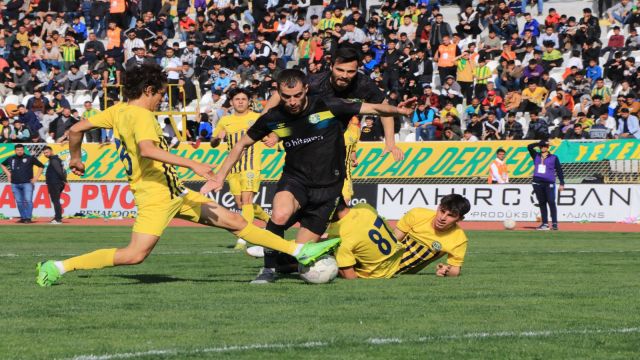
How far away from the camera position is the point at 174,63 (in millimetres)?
37188

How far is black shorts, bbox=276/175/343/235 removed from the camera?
1152cm

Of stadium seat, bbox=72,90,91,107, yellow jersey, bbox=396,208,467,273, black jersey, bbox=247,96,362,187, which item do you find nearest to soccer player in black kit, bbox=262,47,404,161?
black jersey, bbox=247,96,362,187

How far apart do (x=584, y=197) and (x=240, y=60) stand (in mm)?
13382

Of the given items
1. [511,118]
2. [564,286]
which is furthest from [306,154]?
[511,118]

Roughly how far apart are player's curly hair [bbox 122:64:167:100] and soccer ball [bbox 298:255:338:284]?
7.51 feet

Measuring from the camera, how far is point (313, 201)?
1155cm

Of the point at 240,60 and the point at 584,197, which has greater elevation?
the point at 240,60

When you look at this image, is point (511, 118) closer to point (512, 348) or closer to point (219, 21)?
point (219, 21)

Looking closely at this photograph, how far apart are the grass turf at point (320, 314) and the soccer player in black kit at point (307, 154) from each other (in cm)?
69

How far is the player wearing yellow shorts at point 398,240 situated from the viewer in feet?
38.7

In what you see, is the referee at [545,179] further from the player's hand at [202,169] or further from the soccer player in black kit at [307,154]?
the player's hand at [202,169]

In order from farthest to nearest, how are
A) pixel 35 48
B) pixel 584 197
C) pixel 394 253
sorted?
1. pixel 35 48
2. pixel 584 197
3. pixel 394 253

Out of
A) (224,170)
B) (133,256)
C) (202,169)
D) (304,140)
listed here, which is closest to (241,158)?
(304,140)

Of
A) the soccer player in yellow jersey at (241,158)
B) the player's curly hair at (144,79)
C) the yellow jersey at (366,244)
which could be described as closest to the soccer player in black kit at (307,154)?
the yellow jersey at (366,244)
